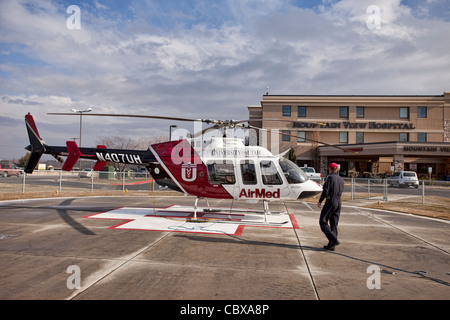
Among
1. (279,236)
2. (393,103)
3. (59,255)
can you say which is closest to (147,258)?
(59,255)

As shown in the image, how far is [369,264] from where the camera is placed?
609 cm

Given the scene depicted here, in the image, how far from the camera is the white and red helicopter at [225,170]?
32.9ft

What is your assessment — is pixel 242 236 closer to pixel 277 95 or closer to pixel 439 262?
pixel 439 262

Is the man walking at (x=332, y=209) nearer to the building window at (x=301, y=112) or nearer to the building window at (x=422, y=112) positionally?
the building window at (x=301, y=112)

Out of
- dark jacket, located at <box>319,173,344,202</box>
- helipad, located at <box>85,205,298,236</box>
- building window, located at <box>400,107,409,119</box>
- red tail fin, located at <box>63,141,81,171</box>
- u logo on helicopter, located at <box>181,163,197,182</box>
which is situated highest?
building window, located at <box>400,107,409,119</box>

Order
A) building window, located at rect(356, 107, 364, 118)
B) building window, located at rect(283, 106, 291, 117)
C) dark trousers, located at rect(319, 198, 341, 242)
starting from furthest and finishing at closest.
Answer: building window, located at rect(283, 106, 291, 117) → building window, located at rect(356, 107, 364, 118) → dark trousers, located at rect(319, 198, 341, 242)

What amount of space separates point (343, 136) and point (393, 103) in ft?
30.4

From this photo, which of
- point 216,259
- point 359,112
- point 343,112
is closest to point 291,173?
point 216,259

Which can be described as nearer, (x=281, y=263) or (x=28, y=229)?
(x=281, y=263)

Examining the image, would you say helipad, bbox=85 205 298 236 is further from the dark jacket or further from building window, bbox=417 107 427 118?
building window, bbox=417 107 427 118

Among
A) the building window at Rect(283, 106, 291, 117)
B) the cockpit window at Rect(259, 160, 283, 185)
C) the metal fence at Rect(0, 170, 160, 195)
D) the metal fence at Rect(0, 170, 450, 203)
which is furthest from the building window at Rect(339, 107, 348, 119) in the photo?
the cockpit window at Rect(259, 160, 283, 185)

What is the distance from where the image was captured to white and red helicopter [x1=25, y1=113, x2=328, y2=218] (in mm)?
10031
